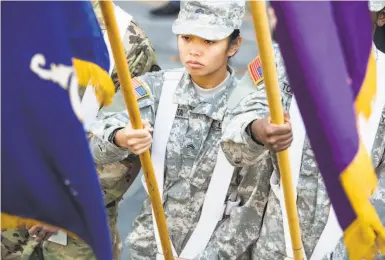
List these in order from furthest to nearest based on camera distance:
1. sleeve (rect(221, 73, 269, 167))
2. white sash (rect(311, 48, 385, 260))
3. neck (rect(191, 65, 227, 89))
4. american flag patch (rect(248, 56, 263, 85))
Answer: neck (rect(191, 65, 227, 89)) → american flag patch (rect(248, 56, 263, 85)) → white sash (rect(311, 48, 385, 260)) → sleeve (rect(221, 73, 269, 167))

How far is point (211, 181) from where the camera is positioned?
167 inches

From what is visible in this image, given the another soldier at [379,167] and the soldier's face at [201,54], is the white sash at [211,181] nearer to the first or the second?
the soldier's face at [201,54]

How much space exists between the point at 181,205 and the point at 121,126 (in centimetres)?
46

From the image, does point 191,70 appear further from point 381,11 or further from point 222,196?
point 381,11

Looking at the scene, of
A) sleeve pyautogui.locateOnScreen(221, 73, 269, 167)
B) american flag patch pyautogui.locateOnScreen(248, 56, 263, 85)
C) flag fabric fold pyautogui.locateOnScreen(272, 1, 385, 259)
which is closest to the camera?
flag fabric fold pyautogui.locateOnScreen(272, 1, 385, 259)

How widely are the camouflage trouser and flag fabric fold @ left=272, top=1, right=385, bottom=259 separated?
1609 mm

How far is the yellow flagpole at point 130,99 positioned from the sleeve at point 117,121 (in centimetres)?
33

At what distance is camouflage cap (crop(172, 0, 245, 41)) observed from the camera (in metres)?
4.20

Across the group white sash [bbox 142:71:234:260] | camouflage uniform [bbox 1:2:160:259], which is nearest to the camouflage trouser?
camouflage uniform [bbox 1:2:160:259]

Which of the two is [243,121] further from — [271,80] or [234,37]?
[271,80]

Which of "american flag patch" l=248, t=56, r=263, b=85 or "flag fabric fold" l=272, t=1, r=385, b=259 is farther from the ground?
"american flag patch" l=248, t=56, r=263, b=85

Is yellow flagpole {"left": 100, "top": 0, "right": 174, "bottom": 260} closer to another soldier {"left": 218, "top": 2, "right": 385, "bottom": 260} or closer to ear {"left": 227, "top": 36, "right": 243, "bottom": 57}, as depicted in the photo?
another soldier {"left": 218, "top": 2, "right": 385, "bottom": 260}

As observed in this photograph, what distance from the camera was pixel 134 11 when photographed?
35.7ft

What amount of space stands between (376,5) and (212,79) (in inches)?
29.3
